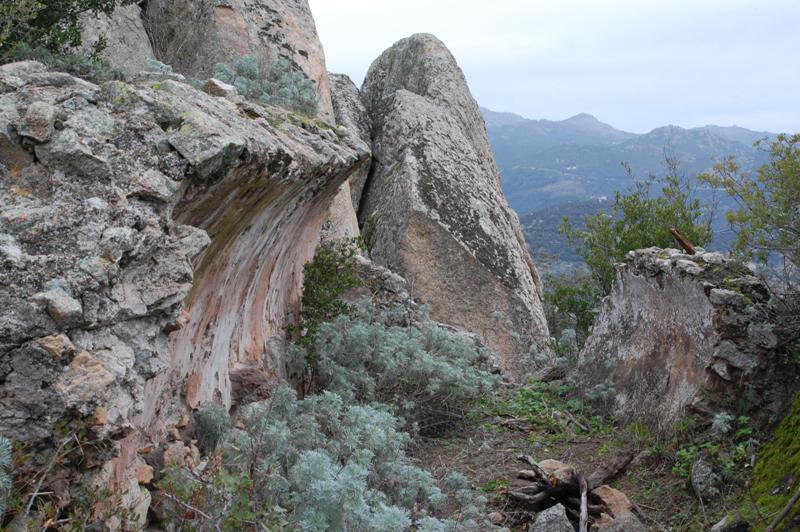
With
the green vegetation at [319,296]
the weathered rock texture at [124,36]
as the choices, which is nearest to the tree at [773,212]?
the green vegetation at [319,296]

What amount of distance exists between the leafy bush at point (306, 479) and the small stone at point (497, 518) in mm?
254

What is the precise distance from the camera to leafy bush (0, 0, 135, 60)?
5590 millimetres

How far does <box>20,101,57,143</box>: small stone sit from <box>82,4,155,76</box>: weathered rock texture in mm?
6034

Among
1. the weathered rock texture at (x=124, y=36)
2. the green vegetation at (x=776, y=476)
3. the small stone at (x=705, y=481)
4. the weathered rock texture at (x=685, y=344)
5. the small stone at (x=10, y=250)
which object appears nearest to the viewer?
the small stone at (x=10, y=250)

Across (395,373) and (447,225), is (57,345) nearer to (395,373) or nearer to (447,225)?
(395,373)

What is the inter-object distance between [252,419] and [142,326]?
2.00 m

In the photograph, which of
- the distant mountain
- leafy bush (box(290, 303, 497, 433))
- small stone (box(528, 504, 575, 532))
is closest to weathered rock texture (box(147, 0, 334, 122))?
leafy bush (box(290, 303, 497, 433))

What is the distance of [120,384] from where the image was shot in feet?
10.6

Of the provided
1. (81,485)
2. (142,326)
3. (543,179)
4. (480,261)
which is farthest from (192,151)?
(543,179)

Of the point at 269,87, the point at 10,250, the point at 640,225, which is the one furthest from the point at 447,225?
the point at 10,250

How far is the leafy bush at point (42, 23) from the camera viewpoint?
5.59 meters

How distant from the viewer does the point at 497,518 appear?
5.95m

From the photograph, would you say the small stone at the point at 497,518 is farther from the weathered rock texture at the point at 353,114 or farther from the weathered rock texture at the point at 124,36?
the weathered rock texture at the point at 353,114

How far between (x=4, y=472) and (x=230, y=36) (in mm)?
9975
